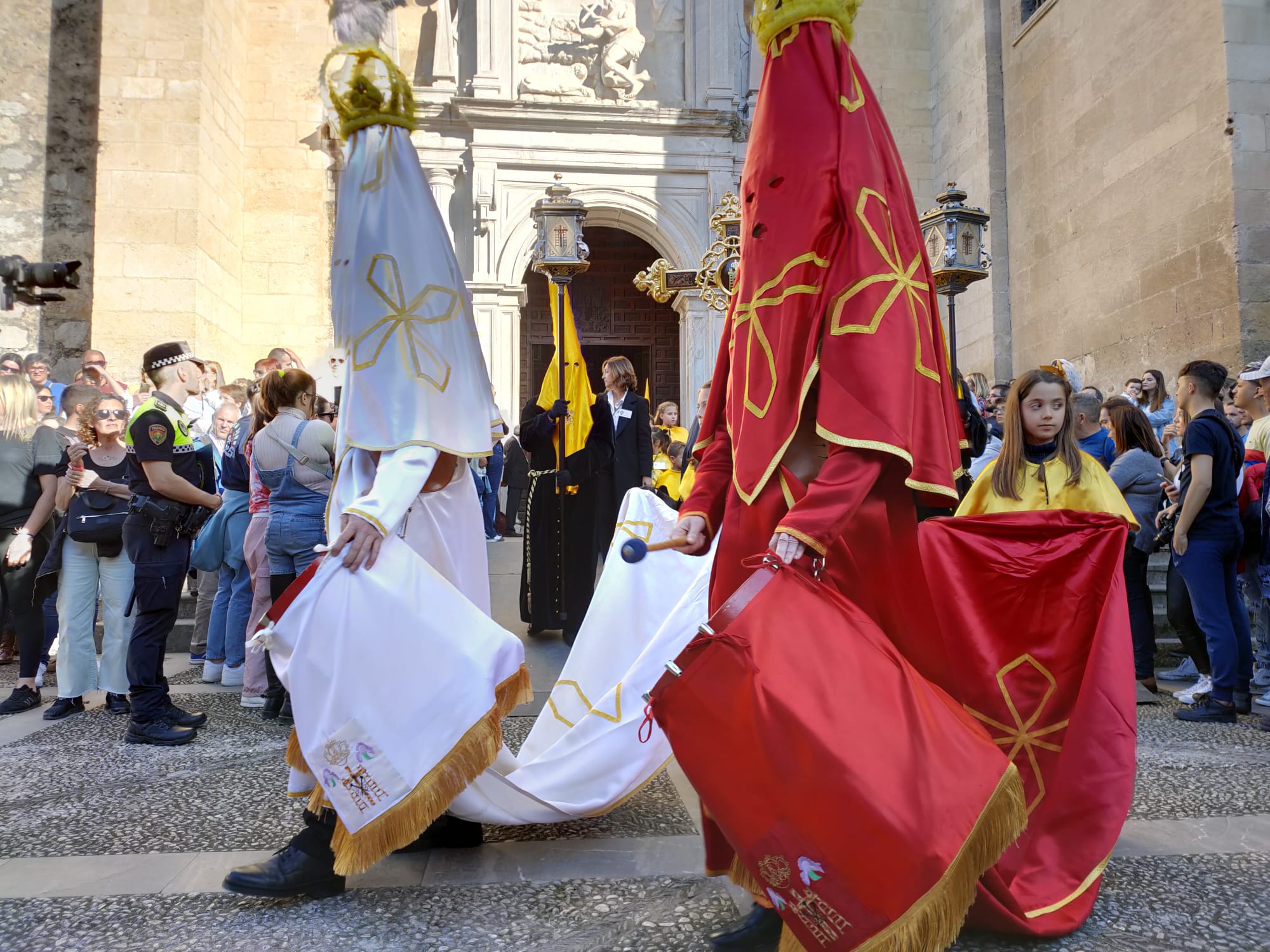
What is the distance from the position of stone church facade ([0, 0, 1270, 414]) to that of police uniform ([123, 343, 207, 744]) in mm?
6781

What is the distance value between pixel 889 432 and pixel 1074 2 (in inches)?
452

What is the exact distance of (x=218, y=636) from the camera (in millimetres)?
5695

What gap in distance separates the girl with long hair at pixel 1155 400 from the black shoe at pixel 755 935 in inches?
300

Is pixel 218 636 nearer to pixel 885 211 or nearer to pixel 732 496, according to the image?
pixel 732 496

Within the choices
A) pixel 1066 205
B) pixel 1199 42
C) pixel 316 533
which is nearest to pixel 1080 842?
pixel 316 533

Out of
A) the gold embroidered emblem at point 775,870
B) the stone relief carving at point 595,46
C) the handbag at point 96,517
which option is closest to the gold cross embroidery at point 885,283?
the gold embroidered emblem at point 775,870

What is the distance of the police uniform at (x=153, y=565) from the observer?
419 cm

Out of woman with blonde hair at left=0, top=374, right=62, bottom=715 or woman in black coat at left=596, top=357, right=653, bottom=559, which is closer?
woman with blonde hair at left=0, top=374, right=62, bottom=715

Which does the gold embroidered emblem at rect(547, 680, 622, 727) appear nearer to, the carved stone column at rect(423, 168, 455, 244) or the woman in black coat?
the woman in black coat

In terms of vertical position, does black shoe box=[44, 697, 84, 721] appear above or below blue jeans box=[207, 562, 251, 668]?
below

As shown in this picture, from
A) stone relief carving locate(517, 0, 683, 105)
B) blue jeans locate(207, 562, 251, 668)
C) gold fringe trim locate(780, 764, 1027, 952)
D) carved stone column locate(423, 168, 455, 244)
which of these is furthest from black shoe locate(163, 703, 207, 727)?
stone relief carving locate(517, 0, 683, 105)

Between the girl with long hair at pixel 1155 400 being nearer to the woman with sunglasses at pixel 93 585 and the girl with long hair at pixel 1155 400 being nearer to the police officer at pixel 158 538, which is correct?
the police officer at pixel 158 538

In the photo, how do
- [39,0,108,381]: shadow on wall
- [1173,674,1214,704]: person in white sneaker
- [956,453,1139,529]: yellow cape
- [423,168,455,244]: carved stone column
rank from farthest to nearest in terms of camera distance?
[423,168,455,244]: carved stone column, [39,0,108,381]: shadow on wall, [1173,674,1214,704]: person in white sneaker, [956,453,1139,529]: yellow cape

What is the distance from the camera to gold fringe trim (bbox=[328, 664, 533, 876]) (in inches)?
85.6
